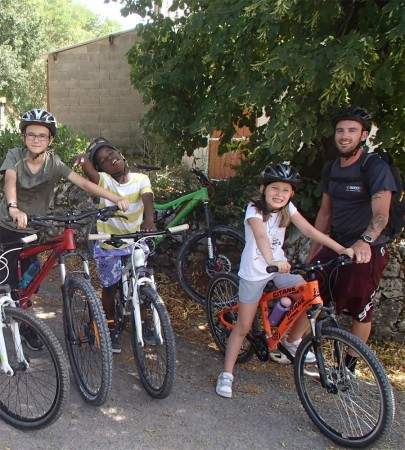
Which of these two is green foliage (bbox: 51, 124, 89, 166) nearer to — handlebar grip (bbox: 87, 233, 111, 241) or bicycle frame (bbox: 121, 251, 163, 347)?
bicycle frame (bbox: 121, 251, 163, 347)

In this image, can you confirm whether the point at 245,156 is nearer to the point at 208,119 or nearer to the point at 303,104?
the point at 208,119

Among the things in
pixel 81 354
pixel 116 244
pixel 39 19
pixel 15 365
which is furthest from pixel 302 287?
pixel 39 19

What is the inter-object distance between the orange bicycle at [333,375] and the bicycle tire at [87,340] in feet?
3.77

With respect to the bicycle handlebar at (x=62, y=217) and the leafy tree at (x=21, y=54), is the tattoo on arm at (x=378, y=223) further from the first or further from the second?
the leafy tree at (x=21, y=54)

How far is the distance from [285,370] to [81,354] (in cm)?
167

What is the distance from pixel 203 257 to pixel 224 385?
2.04 meters

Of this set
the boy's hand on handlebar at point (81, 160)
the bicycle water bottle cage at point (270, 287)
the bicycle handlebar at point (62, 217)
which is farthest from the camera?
the boy's hand on handlebar at point (81, 160)

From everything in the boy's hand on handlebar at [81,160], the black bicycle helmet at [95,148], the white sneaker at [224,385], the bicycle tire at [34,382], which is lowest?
the white sneaker at [224,385]

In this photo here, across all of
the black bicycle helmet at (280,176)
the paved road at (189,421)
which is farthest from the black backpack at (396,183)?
the paved road at (189,421)

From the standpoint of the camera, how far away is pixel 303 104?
375 cm

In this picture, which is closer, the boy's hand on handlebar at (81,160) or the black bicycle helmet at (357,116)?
the black bicycle helmet at (357,116)

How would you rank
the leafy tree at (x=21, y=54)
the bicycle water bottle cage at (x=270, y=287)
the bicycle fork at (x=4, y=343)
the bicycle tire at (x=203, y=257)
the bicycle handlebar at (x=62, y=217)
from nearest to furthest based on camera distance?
the bicycle fork at (x=4, y=343) → the bicycle handlebar at (x=62, y=217) → the bicycle water bottle cage at (x=270, y=287) → the bicycle tire at (x=203, y=257) → the leafy tree at (x=21, y=54)

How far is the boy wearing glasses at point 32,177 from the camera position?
3.46 metres

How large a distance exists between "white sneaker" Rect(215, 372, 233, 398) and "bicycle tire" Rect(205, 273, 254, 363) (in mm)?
449
